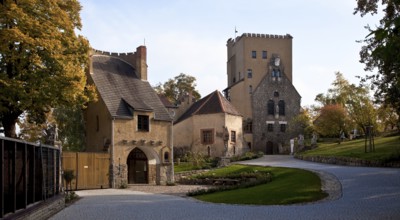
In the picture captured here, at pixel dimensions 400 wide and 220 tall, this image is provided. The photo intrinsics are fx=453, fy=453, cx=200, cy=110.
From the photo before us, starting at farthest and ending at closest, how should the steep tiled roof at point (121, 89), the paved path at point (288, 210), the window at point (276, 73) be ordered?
the window at point (276, 73), the steep tiled roof at point (121, 89), the paved path at point (288, 210)

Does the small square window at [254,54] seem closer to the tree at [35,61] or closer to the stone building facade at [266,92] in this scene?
the stone building facade at [266,92]

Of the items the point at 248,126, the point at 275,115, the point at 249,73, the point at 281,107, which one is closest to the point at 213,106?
the point at 248,126

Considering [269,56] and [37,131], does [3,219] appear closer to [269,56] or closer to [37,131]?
[37,131]

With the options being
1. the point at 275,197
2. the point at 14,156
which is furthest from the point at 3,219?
the point at 275,197

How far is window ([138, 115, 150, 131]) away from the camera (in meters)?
37.9

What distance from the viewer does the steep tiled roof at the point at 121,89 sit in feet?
123

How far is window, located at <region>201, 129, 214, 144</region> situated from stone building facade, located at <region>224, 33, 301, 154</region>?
39.9ft

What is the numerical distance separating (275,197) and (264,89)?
4666cm

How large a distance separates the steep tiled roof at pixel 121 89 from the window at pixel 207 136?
1298 centimetres

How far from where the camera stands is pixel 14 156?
40.7 feet

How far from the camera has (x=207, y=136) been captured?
52.6 m

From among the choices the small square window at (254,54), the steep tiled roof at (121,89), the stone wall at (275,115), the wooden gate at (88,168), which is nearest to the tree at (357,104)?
the stone wall at (275,115)

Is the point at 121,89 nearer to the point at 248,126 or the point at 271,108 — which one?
the point at 248,126

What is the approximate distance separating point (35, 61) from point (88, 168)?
39.4ft
